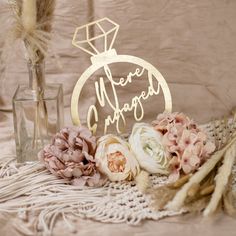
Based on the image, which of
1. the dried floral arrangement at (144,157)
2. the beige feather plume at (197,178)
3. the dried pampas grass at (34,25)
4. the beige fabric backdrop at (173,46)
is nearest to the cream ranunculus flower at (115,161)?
the dried floral arrangement at (144,157)

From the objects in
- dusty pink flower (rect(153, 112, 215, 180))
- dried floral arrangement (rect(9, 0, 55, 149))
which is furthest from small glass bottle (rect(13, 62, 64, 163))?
dusty pink flower (rect(153, 112, 215, 180))

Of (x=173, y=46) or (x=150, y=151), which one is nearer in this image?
(x=150, y=151)

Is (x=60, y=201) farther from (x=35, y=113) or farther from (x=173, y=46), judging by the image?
(x=173, y=46)

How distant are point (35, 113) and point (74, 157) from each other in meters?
0.17

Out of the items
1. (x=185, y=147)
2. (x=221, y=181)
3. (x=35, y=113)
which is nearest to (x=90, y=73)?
(x=35, y=113)

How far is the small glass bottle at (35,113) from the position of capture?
1222mm

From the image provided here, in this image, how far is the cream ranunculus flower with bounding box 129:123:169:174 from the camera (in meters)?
1.16

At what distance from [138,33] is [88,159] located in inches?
19.7

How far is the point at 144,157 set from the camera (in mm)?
1160

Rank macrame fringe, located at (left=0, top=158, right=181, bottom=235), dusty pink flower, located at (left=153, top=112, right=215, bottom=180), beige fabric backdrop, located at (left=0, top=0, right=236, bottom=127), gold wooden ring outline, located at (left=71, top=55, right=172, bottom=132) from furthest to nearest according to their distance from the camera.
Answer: beige fabric backdrop, located at (left=0, top=0, right=236, bottom=127) → gold wooden ring outline, located at (left=71, top=55, right=172, bottom=132) → dusty pink flower, located at (left=153, top=112, right=215, bottom=180) → macrame fringe, located at (left=0, top=158, right=181, bottom=235)

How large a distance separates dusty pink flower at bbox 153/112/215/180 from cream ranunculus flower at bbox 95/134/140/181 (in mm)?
84

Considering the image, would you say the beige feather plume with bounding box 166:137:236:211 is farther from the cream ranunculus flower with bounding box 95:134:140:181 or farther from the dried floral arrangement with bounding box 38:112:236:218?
the cream ranunculus flower with bounding box 95:134:140:181

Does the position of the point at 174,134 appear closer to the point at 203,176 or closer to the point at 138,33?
the point at 203,176

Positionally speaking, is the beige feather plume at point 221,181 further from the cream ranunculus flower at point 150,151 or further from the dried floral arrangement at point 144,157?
→ the cream ranunculus flower at point 150,151
